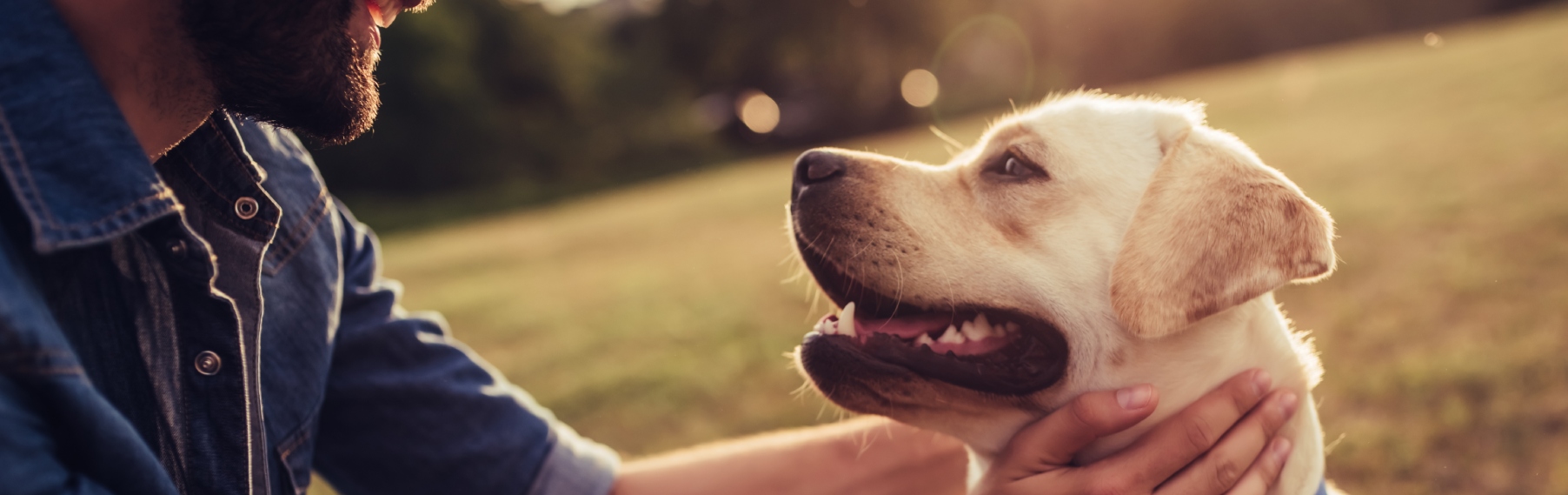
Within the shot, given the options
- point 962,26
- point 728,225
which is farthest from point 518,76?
point 728,225

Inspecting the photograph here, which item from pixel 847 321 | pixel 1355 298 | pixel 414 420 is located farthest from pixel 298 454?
pixel 1355 298

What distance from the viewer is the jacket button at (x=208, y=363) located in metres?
1.96

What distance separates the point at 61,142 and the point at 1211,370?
2422 mm

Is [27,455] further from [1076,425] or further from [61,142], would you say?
[1076,425]

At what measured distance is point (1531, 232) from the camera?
6629mm

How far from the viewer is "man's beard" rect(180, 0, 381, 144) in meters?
2.10

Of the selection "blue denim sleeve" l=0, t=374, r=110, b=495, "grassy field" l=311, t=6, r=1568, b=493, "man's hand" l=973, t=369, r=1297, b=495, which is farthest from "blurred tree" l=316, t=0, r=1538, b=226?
"blue denim sleeve" l=0, t=374, r=110, b=495

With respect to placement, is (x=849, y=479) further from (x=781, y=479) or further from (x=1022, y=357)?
(x=1022, y=357)

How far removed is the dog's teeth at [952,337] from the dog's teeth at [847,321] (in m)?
0.22

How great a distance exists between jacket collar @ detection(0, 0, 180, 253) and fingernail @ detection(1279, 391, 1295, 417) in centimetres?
240

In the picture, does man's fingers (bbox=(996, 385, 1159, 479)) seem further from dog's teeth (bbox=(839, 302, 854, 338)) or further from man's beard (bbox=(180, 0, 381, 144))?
man's beard (bbox=(180, 0, 381, 144))

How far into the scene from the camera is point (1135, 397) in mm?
2326

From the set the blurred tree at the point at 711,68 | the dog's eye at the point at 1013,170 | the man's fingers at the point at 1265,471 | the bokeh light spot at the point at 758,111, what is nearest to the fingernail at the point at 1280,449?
the man's fingers at the point at 1265,471

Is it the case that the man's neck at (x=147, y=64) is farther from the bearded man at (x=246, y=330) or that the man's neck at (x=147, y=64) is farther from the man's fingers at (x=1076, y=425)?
the man's fingers at (x=1076, y=425)
